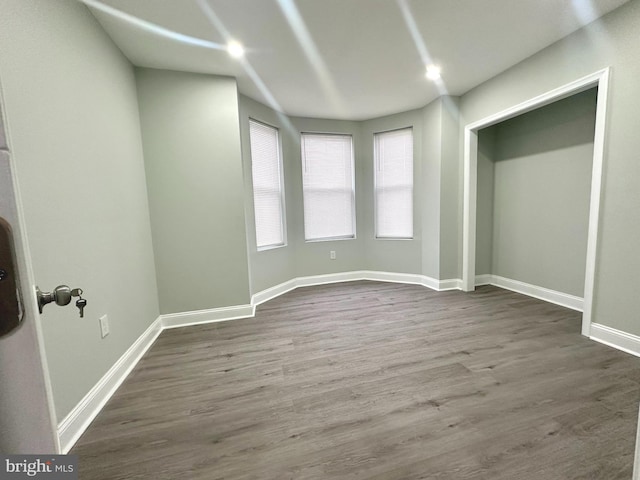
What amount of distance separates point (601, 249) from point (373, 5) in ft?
8.27

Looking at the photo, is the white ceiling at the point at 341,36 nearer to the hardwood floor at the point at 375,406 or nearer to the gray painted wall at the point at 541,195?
the gray painted wall at the point at 541,195

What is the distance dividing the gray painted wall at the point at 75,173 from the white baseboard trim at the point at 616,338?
3.61 m

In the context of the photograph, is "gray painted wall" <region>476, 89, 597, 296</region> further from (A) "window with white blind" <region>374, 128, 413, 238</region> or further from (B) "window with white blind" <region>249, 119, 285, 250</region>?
(B) "window with white blind" <region>249, 119, 285, 250</region>

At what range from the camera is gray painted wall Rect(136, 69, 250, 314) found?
237 centimetres

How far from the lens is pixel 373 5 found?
5.67 feet

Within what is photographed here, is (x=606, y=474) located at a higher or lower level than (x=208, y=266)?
lower

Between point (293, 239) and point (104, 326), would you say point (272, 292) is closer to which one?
point (293, 239)

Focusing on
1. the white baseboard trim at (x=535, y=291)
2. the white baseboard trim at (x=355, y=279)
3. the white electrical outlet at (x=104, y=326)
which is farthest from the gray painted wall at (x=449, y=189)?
the white electrical outlet at (x=104, y=326)

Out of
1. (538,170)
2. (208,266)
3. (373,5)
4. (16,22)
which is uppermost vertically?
(373,5)

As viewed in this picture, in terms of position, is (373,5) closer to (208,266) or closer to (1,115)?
(1,115)

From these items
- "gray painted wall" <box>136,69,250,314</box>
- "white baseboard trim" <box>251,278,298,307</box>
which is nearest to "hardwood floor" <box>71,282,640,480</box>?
"gray painted wall" <box>136,69,250,314</box>

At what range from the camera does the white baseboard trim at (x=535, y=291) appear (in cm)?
273

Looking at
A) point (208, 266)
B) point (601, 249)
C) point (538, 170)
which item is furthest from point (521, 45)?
point (208, 266)

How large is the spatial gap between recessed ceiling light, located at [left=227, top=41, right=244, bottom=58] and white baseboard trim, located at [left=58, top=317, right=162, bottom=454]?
8.13 ft
